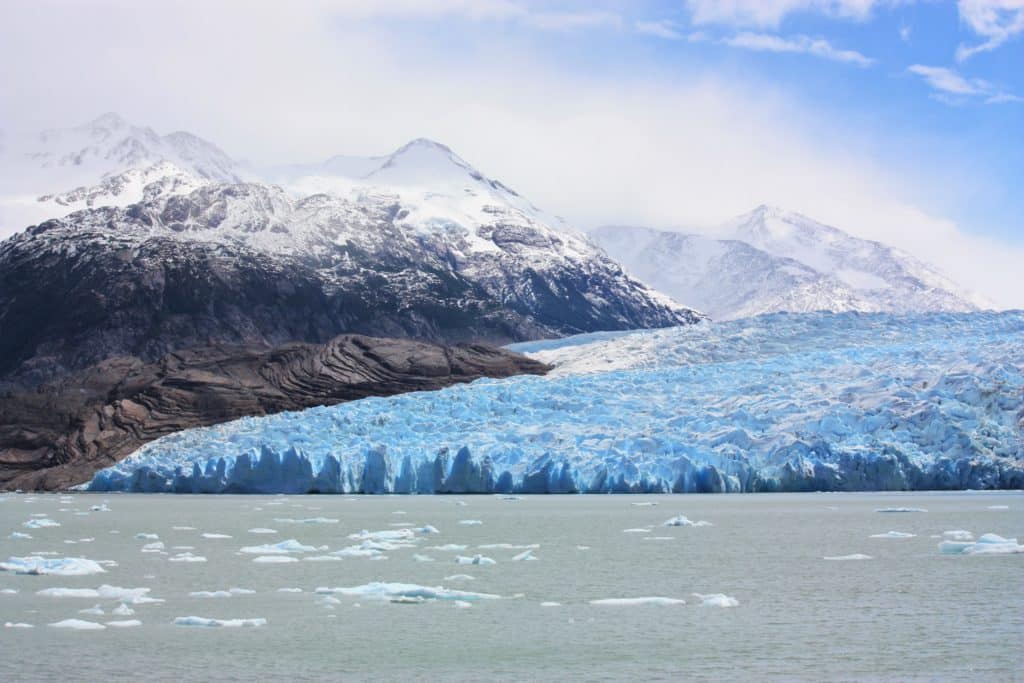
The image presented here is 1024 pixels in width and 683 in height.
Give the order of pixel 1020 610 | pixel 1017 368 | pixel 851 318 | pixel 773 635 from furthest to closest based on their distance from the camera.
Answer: pixel 851 318 < pixel 1017 368 < pixel 1020 610 < pixel 773 635

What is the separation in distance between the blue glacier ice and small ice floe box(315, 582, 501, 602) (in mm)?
17999

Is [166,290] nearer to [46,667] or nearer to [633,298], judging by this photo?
[633,298]

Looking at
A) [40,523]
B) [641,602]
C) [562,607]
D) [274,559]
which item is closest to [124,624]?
[562,607]

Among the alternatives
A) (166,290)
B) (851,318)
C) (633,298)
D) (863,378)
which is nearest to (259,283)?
(166,290)

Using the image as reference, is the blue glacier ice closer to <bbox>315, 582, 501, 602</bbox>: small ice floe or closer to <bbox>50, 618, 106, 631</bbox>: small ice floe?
<bbox>315, 582, 501, 602</bbox>: small ice floe

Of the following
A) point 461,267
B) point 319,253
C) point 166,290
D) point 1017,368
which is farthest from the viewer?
point 461,267

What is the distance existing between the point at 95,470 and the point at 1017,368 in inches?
1324

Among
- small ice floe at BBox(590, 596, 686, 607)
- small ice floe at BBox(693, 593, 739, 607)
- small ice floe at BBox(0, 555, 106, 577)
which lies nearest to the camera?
small ice floe at BBox(693, 593, 739, 607)

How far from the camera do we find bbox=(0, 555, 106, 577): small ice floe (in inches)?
707

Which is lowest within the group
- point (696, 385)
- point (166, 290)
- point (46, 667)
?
point (46, 667)

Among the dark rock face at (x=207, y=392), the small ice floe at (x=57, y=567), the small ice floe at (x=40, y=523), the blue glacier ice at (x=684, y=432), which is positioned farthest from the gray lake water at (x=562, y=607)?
the dark rock face at (x=207, y=392)

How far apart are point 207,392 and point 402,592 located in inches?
1578

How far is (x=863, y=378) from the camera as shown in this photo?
3631 centimetres

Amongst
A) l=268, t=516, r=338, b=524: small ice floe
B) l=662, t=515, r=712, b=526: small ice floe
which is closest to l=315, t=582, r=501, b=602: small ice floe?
l=662, t=515, r=712, b=526: small ice floe
